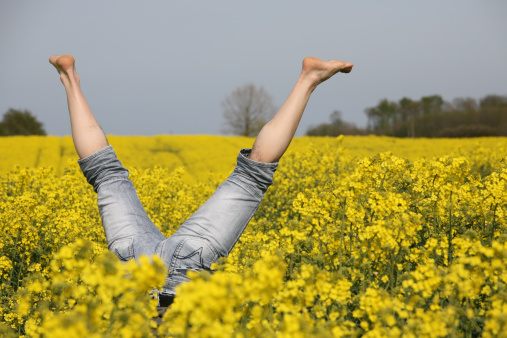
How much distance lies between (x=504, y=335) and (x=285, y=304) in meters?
0.74

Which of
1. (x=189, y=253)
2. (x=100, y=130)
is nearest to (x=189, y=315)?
(x=189, y=253)

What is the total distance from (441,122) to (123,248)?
43.0 metres

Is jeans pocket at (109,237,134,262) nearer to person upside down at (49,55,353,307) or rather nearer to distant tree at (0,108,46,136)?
person upside down at (49,55,353,307)

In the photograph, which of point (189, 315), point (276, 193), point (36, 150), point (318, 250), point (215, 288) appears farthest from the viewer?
point (36, 150)

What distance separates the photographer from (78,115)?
3586 millimetres

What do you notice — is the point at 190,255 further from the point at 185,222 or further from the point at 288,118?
the point at 288,118

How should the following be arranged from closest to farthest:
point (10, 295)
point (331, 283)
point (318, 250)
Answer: point (331, 283) < point (318, 250) < point (10, 295)

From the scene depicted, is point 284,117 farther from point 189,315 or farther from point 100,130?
point 189,315

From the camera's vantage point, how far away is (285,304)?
1774 millimetres

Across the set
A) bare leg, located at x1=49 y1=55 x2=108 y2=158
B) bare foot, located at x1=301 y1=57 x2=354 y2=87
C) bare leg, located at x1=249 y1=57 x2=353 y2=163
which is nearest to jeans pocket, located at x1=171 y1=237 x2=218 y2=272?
bare leg, located at x1=249 y1=57 x2=353 y2=163

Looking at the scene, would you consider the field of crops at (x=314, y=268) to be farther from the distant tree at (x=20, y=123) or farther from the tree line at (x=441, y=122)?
the distant tree at (x=20, y=123)

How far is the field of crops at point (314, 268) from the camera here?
1478 mm

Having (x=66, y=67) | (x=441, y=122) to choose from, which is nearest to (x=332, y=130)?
(x=441, y=122)

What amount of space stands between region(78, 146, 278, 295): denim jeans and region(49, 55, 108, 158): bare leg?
0.11m
